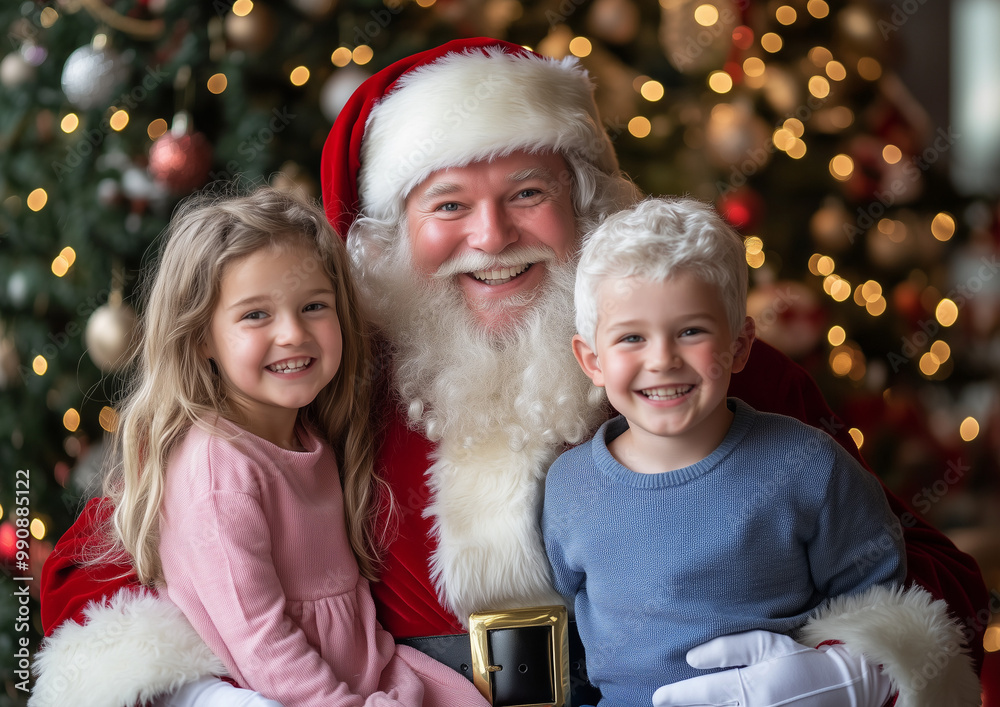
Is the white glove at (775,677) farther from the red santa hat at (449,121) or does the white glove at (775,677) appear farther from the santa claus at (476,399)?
the red santa hat at (449,121)

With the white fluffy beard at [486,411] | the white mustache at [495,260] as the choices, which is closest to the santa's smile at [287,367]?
the white fluffy beard at [486,411]

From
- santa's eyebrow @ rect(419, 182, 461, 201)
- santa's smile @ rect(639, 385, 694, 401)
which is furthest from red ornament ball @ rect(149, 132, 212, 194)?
santa's smile @ rect(639, 385, 694, 401)

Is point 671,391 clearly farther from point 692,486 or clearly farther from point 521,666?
point 521,666

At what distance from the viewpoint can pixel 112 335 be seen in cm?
269

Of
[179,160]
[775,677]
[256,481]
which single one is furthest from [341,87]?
[775,677]

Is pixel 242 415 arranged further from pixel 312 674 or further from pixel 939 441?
pixel 939 441

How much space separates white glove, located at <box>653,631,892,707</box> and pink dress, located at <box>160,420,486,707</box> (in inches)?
17.9

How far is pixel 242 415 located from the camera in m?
1.68

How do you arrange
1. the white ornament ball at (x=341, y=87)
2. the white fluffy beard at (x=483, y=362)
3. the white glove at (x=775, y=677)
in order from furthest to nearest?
the white ornament ball at (x=341, y=87)
the white fluffy beard at (x=483, y=362)
the white glove at (x=775, y=677)

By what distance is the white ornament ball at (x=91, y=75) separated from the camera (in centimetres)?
262

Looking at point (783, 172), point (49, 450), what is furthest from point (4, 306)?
point (783, 172)

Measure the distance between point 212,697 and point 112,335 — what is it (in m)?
1.55

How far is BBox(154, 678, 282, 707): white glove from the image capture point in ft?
4.74

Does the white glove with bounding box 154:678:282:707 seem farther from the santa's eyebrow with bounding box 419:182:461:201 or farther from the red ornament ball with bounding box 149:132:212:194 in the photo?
the red ornament ball with bounding box 149:132:212:194
